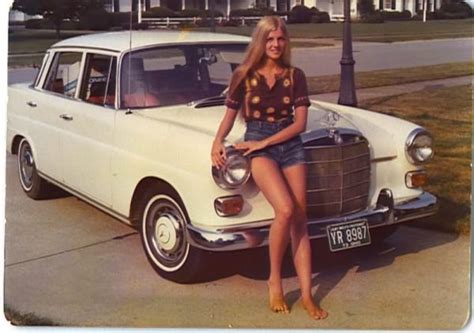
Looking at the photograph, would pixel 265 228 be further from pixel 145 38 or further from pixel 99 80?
pixel 99 80

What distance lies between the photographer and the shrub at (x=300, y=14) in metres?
3.88

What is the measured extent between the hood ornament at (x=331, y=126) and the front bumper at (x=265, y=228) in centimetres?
37

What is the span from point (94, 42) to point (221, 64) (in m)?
0.65

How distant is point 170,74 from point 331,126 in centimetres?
85

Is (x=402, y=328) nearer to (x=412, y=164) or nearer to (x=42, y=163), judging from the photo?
(x=412, y=164)

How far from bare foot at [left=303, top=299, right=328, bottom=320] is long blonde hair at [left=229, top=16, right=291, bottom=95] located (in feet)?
3.28

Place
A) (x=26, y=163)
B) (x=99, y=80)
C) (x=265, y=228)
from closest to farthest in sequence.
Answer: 1. (x=265, y=228)
2. (x=99, y=80)
3. (x=26, y=163)

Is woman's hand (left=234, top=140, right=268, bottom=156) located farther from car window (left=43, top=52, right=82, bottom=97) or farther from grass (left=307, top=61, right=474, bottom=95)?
car window (left=43, top=52, right=82, bottom=97)

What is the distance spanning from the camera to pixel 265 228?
3.85 metres

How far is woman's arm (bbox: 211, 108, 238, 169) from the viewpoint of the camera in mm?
3748

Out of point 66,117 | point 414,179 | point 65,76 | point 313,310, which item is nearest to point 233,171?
point 313,310

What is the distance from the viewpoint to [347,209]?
414cm

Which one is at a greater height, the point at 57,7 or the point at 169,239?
the point at 57,7

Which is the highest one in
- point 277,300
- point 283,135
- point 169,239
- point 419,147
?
point 283,135
